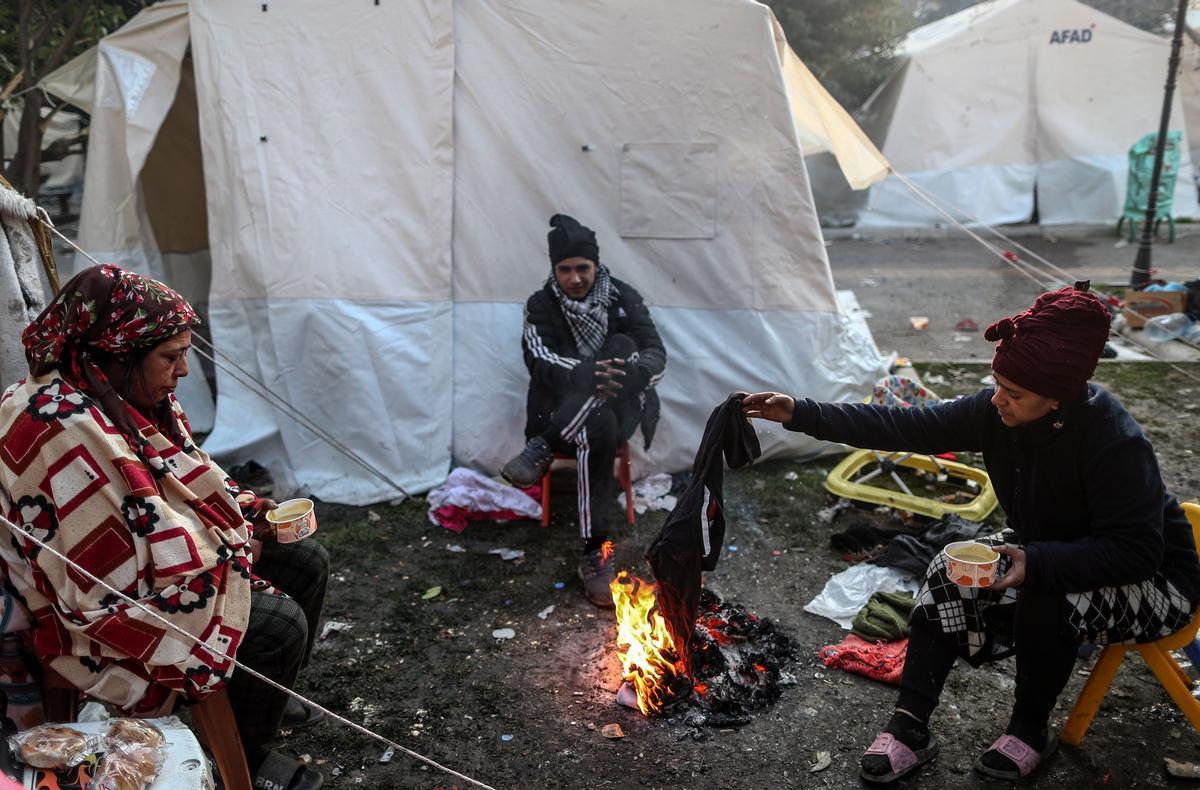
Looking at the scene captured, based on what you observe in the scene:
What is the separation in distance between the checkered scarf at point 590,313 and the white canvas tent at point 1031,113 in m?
10.8

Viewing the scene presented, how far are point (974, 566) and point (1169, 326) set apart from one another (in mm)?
6255

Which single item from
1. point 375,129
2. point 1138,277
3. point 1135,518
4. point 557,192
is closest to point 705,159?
point 557,192

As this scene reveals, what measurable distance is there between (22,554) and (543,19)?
3886 millimetres

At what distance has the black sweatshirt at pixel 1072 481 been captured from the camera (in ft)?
8.27

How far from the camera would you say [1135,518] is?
251 centimetres

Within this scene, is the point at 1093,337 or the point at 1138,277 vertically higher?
the point at 1093,337

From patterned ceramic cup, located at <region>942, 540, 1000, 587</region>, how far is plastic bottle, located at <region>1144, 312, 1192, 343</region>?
5.94 meters

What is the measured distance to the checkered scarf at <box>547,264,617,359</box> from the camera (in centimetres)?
466

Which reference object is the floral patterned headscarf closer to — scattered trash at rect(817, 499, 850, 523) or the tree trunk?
scattered trash at rect(817, 499, 850, 523)

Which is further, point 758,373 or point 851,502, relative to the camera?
point 758,373

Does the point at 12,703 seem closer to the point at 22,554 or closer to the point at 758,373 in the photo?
the point at 22,554

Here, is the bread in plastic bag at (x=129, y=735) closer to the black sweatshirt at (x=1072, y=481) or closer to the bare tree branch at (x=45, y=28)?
the black sweatshirt at (x=1072, y=481)

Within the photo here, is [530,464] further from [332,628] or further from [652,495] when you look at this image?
[332,628]

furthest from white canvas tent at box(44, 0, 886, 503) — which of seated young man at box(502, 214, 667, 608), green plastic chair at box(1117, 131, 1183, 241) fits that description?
green plastic chair at box(1117, 131, 1183, 241)
